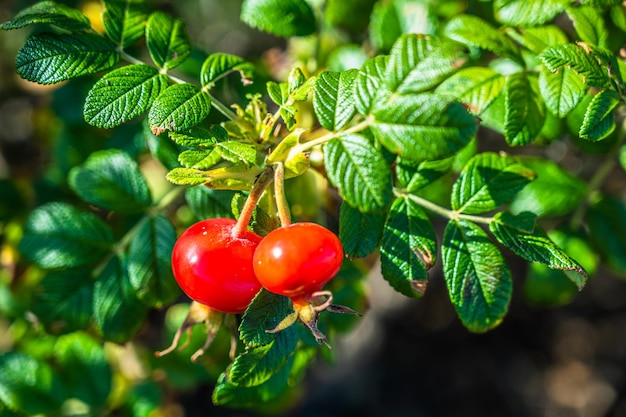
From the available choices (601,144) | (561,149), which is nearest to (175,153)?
(601,144)

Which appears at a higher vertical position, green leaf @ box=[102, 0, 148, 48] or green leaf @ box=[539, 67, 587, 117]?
green leaf @ box=[102, 0, 148, 48]

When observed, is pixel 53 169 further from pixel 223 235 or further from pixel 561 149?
pixel 561 149

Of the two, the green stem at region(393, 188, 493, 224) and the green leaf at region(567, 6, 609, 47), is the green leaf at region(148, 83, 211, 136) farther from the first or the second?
the green leaf at region(567, 6, 609, 47)

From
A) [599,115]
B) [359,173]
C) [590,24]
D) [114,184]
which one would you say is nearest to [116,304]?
[114,184]

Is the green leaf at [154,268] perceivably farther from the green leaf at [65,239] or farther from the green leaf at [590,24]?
the green leaf at [590,24]

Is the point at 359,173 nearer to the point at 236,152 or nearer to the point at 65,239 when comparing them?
the point at 236,152

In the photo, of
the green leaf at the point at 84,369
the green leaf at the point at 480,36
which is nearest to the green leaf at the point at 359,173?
the green leaf at the point at 480,36

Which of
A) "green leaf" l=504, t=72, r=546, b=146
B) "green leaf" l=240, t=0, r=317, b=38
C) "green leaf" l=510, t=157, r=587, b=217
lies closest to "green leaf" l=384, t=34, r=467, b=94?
"green leaf" l=504, t=72, r=546, b=146
